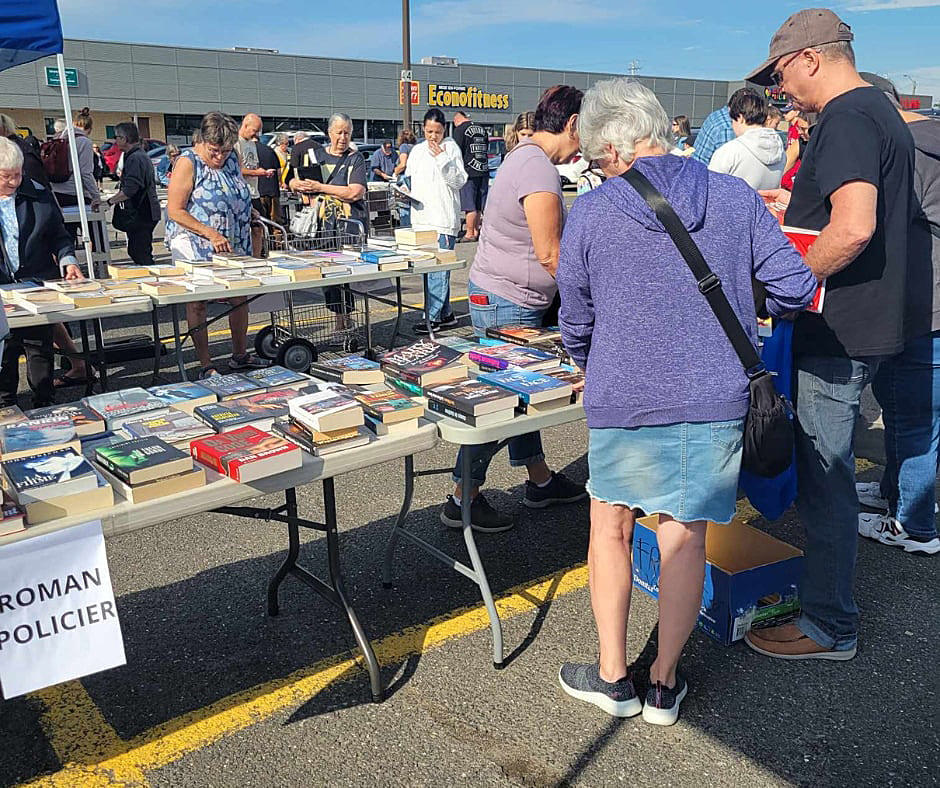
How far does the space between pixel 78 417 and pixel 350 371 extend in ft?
2.92

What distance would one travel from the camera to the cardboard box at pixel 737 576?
283 centimetres

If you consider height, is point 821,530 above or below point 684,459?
below

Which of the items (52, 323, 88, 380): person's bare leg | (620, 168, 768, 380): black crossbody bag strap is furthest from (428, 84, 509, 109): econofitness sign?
(620, 168, 768, 380): black crossbody bag strap

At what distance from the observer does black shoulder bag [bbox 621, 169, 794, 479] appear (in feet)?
6.77

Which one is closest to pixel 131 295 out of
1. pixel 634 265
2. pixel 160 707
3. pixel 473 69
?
pixel 160 707

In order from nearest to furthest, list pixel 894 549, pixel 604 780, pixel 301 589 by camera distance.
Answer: pixel 604 780 → pixel 301 589 → pixel 894 549

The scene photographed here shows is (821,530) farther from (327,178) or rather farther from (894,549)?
(327,178)

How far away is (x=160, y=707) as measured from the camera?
102 inches

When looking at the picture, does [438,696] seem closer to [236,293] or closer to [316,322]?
[236,293]

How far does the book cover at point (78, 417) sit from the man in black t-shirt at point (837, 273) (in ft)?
7.27

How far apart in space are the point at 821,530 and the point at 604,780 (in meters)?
1.07

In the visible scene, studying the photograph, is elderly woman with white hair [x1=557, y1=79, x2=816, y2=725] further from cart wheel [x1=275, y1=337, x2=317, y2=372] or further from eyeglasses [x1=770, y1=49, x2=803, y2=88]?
cart wheel [x1=275, y1=337, x2=317, y2=372]

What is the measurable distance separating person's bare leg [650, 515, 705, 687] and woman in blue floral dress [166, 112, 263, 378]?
411 centimetres

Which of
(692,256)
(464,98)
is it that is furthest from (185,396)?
(464,98)
